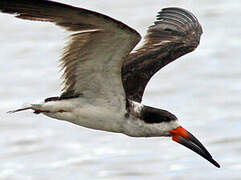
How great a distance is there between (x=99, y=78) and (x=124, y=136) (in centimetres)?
614

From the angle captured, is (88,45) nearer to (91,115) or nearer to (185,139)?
(91,115)

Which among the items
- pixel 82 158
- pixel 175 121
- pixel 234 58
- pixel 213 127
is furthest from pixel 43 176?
pixel 234 58

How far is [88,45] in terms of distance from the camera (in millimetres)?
9477

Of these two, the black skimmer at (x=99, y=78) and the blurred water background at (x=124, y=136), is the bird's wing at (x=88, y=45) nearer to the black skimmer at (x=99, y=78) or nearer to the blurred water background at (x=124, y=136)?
the black skimmer at (x=99, y=78)

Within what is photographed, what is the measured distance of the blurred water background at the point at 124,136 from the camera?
14.4 m

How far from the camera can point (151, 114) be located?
32.9 feet

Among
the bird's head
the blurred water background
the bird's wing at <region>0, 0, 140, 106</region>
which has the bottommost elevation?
the blurred water background

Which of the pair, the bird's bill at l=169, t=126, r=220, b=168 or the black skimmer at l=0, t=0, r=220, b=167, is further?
the bird's bill at l=169, t=126, r=220, b=168

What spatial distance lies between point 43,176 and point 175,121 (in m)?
4.62

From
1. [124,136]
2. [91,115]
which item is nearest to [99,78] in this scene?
[91,115]

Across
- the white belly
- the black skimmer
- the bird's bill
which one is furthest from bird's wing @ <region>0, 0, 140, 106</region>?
the bird's bill

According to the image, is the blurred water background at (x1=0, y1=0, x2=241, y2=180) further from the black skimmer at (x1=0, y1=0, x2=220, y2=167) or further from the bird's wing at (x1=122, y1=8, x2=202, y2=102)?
the black skimmer at (x1=0, y1=0, x2=220, y2=167)

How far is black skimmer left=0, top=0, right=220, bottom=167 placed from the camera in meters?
8.91

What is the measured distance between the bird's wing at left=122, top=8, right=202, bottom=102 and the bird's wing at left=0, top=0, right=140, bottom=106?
0.96 meters
